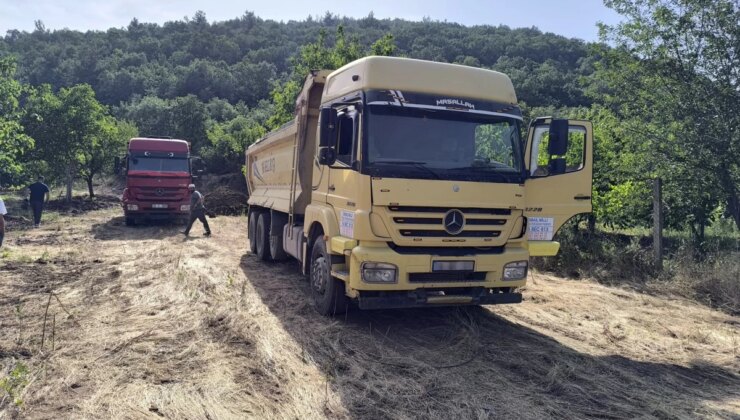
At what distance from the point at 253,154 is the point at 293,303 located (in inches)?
260

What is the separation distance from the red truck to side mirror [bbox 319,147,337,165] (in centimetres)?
1239

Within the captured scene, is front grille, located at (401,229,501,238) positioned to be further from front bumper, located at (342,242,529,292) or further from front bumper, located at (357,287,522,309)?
front bumper, located at (357,287,522,309)

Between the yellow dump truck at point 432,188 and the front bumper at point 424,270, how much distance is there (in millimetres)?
12

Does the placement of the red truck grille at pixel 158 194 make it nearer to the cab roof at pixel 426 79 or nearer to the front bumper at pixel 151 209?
the front bumper at pixel 151 209

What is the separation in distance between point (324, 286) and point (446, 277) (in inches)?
64.6

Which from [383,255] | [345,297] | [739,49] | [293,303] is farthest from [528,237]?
[739,49]

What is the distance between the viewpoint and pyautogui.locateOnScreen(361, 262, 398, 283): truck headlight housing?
18.8 feet

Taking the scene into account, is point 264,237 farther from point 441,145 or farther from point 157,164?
point 157,164

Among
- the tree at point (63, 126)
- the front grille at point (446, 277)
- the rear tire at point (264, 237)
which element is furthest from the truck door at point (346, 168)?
the tree at point (63, 126)

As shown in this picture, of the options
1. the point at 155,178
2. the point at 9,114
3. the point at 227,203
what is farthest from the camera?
the point at 227,203

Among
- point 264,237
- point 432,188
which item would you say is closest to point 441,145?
point 432,188

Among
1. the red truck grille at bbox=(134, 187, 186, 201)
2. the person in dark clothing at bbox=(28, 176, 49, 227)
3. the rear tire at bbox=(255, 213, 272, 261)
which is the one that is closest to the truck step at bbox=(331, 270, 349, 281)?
the rear tire at bbox=(255, 213, 272, 261)

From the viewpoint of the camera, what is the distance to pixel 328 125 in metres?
6.29

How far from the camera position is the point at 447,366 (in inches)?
205
